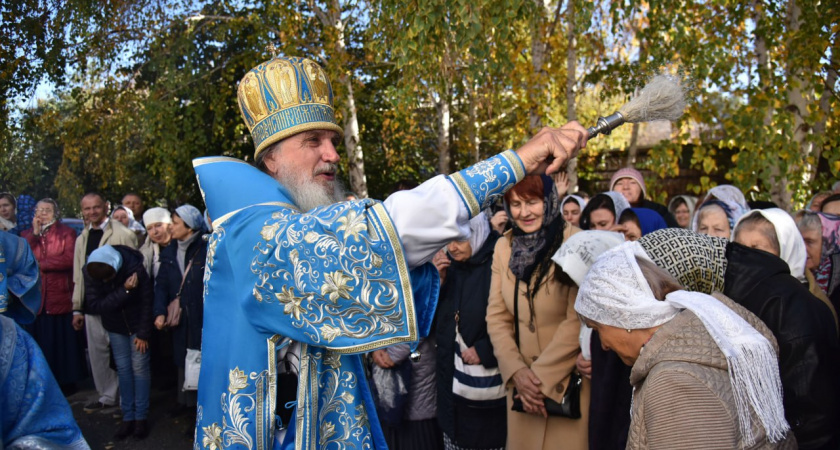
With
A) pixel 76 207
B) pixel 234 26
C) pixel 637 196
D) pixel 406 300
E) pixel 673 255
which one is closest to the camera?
pixel 406 300

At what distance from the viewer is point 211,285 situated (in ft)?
6.21

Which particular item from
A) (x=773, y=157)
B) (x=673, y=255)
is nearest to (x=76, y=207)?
(x=773, y=157)

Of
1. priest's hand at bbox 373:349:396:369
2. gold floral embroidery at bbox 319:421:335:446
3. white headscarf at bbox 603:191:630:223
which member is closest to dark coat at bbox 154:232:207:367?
priest's hand at bbox 373:349:396:369

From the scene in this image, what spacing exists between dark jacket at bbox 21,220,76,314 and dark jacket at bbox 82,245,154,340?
4.85ft

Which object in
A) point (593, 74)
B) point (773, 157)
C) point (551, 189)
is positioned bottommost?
point (551, 189)

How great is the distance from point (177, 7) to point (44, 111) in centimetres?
289

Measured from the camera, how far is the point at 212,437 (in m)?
1.82

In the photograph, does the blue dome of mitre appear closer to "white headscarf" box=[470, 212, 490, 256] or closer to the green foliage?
"white headscarf" box=[470, 212, 490, 256]

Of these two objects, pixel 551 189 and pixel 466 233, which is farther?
pixel 551 189

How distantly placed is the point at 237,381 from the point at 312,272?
16.0 inches

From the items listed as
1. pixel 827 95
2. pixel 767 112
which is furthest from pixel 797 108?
pixel 827 95

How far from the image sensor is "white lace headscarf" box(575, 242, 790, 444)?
1885 millimetres

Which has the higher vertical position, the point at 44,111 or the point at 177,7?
the point at 177,7

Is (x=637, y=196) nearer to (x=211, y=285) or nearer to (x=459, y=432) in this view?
(x=459, y=432)
